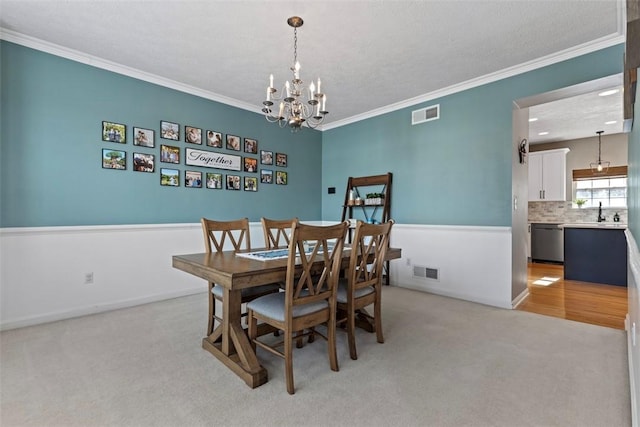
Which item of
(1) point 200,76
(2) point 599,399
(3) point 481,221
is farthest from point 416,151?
(2) point 599,399

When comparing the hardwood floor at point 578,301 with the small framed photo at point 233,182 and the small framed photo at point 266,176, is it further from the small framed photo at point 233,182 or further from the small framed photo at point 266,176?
the small framed photo at point 233,182

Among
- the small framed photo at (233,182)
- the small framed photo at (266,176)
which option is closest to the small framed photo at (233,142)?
the small framed photo at (233,182)

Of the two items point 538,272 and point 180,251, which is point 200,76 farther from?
point 538,272

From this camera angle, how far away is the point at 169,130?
145 inches

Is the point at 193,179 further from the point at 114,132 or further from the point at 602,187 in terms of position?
the point at 602,187

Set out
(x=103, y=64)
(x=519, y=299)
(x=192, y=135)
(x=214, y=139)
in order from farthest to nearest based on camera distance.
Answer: (x=214, y=139)
(x=192, y=135)
(x=519, y=299)
(x=103, y=64)

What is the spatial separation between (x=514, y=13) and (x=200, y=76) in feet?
10.2

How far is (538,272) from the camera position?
18.1 feet

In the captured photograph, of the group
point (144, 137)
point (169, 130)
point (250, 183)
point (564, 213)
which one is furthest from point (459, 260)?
point (564, 213)

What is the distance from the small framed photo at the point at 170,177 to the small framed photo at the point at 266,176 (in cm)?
123

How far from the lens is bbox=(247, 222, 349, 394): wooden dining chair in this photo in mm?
1767

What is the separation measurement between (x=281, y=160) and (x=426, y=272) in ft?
9.00

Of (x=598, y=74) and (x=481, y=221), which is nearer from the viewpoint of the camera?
(x=598, y=74)

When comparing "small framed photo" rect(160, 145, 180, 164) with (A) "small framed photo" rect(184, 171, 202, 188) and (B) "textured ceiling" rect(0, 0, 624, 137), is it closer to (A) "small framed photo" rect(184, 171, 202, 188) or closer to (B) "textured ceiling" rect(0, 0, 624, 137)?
(A) "small framed photo" rect(184, 171, 202, 188)
